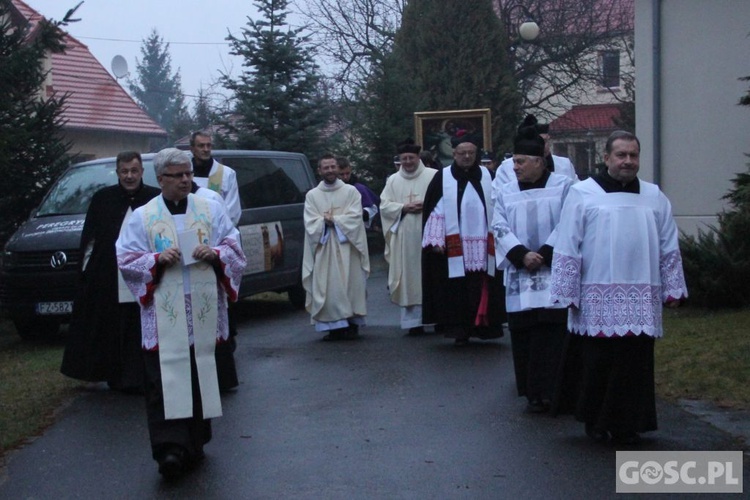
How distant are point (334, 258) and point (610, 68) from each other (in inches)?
1206

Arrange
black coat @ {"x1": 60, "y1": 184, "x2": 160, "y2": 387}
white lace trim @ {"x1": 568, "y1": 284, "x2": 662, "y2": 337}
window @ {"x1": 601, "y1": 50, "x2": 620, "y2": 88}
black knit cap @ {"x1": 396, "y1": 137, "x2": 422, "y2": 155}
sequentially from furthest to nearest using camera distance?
1. window @ {"x1": 601, "y1": 50, "x2": 620, "y2": 88}
2. black knit cap @ {"x1": 396, "y1": 137, "x2": 422, "y2": 155}
3. black coat @ {"x1": 60, "y1": 184, "x2": 160, "y2": 387}
4. white lace trim @ {"x1": 568, "y1": 284, "x2": 662, "y2": 337}

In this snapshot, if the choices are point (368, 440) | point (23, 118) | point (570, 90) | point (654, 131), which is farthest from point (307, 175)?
point (570, 90)

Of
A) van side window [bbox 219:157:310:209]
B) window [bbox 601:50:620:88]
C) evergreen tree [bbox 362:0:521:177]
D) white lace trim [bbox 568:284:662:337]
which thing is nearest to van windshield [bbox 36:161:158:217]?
van side window [bbox 219:157:310:209]

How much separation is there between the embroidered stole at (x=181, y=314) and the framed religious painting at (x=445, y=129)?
1666 cm

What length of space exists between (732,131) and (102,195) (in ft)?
33.9

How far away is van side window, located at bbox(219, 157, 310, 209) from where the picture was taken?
48.0ft

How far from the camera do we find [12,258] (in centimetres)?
1317

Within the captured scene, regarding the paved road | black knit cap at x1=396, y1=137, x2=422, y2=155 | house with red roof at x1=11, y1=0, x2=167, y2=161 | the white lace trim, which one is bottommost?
the paved road

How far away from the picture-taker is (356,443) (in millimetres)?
7629

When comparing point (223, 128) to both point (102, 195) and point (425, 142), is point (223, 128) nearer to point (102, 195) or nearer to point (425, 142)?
point (425, 142)

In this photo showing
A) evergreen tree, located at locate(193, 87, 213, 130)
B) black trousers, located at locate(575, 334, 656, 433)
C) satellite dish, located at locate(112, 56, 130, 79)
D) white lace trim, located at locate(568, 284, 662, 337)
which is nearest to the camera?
white lace trim, located at locate(568, 284, 662, 337)

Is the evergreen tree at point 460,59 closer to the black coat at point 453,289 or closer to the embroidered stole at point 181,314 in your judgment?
the black coat at point 453,289

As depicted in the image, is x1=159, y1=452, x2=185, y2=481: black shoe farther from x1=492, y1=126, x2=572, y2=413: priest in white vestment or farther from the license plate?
the license plate

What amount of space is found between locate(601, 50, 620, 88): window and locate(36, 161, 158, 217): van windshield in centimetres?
2603
